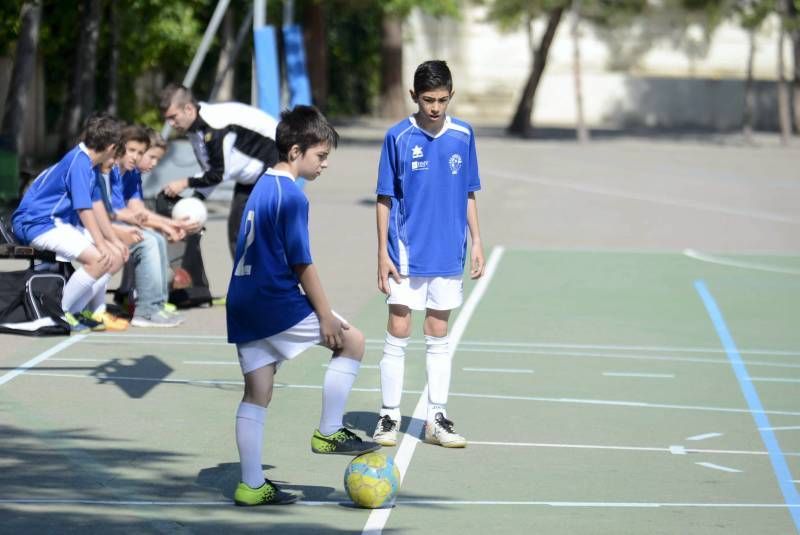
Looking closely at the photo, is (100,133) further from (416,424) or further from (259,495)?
(259,495)

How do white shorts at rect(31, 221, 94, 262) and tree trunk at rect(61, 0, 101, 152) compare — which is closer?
white shorts at rect(31, 221, 94, 262)

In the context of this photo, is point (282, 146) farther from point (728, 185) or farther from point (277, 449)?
point (728, 185)

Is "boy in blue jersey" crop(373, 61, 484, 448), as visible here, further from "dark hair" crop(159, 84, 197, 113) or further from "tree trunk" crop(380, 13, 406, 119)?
"tree trunk" crop(380, 13, 406, 119)

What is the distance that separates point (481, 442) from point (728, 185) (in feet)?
73.2

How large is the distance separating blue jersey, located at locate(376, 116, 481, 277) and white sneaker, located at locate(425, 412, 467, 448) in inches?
31.5

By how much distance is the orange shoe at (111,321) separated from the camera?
11.9m

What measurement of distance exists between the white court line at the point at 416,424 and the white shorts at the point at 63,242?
289cm

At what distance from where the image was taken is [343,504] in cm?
707

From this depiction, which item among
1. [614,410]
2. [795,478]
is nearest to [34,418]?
[614,410]

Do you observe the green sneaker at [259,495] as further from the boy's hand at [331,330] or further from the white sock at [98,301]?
the white sock at [98,301]

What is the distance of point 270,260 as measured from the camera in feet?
22.6

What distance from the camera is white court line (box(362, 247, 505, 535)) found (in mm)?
6799

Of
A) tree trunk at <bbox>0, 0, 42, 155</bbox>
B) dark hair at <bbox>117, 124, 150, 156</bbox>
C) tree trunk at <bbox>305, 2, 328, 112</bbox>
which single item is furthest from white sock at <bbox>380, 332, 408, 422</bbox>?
tree trunk at <bbox>305, 2, 328, 112</bbox>

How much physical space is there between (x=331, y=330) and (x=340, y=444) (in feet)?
2.33
